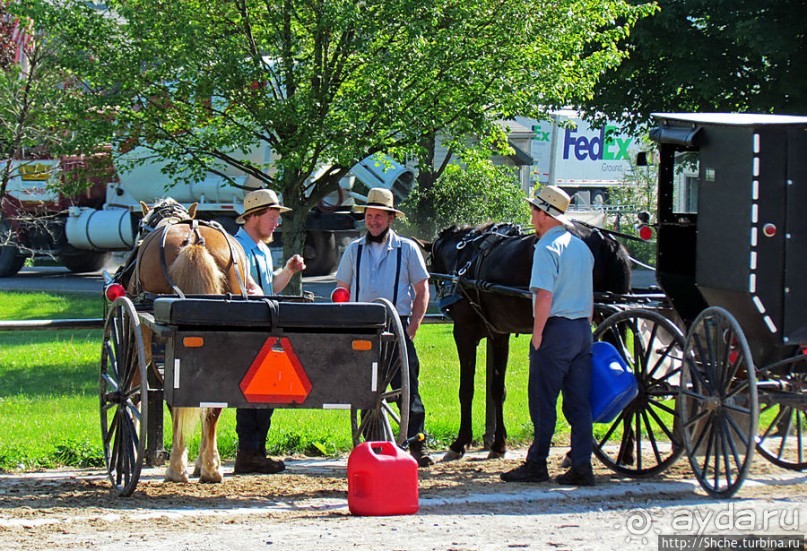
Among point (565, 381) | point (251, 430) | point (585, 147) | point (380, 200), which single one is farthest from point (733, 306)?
point (585, 147)

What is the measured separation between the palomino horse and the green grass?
4.42 feet

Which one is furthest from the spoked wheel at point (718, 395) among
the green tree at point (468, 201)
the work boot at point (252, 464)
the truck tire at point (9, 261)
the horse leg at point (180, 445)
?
the truck tire at point (9, 261)

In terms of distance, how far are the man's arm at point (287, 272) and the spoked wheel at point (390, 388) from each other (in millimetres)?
980

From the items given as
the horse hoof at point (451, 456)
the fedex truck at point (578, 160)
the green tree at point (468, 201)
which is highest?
the fedex truck at point (578, 160)

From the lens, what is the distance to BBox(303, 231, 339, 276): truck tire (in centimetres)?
2544

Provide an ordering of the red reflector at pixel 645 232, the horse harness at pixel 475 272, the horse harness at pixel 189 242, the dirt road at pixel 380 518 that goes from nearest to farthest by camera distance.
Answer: the dirt road at pixel 380 518 < the horse harness at pixel 189 242 < the red reflector at pixel 645 232 < the horse harness at pixel 475 272

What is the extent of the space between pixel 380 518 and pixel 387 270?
256cm

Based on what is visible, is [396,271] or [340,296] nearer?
[340,296]

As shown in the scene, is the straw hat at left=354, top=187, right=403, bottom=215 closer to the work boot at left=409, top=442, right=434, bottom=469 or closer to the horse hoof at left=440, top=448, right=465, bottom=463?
the work boot at left=409, top=442, right=434, bottom=469

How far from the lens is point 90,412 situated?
1088cm

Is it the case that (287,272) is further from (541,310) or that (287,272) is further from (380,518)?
(380,518)

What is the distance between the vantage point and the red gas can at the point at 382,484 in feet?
22.2

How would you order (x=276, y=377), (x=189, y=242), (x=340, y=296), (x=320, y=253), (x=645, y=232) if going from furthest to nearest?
(x=320, y=253)
(x=645, y=232)
(x=189, y=242)
(x=340, y=296)
(x=276, y=377)

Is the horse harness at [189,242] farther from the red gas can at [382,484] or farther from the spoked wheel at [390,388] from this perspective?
the red gas can at [382,484]
